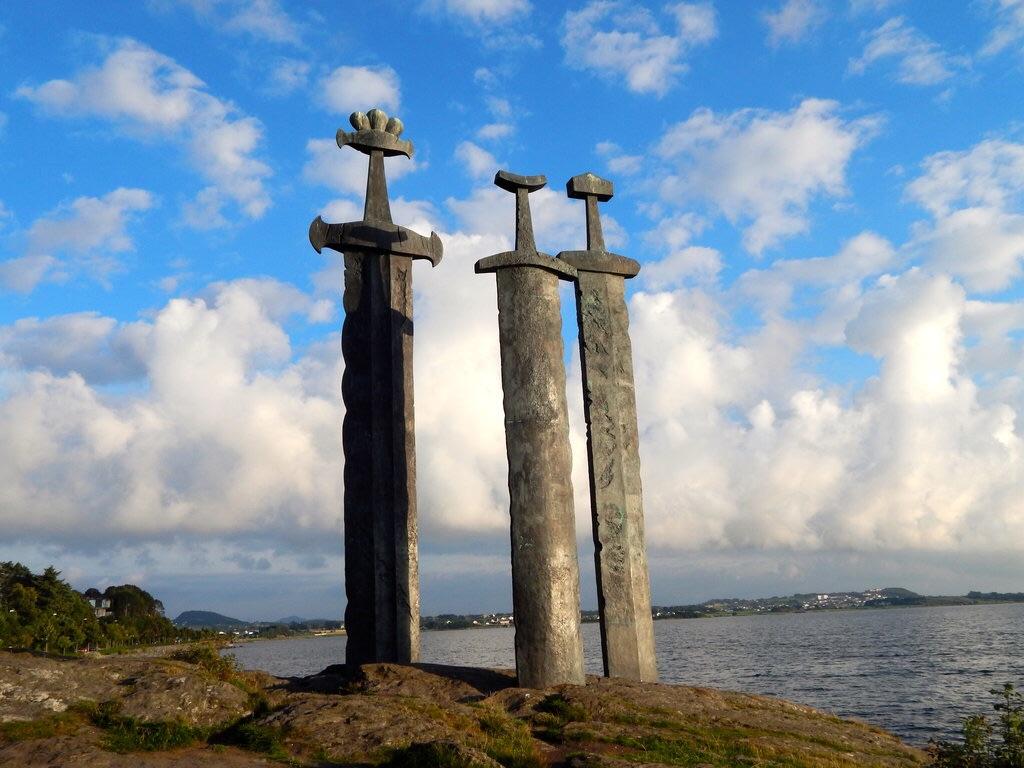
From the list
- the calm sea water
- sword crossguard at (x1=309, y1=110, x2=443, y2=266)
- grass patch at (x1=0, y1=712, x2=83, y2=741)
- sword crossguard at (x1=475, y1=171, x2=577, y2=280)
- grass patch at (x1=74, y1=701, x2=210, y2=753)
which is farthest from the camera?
the calm sea water

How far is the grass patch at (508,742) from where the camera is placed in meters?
11.5

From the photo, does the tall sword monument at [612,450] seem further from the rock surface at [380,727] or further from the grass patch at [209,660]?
the grass patch at [209,660]

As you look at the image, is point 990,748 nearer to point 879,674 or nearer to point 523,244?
point 523,244

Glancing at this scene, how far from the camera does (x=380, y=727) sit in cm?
1211

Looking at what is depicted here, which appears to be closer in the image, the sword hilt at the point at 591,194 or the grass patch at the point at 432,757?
the grass patch at the point at 432,757

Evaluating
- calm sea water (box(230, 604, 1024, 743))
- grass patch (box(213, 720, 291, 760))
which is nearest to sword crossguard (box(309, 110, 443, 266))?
grass patch (box(213, 720, 291, 760))

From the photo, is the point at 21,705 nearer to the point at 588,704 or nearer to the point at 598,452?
the point at 588,704

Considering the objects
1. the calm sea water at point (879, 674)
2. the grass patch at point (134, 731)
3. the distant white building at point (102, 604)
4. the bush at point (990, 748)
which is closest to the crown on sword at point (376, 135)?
the grass patch at point (134, 731)

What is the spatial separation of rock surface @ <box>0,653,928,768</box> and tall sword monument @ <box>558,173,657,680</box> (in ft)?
14.0

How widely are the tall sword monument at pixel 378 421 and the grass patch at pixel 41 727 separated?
905 cm

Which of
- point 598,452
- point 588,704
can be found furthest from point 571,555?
point 598,452

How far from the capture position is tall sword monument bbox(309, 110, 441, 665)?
2052cm

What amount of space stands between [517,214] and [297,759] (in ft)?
40.5

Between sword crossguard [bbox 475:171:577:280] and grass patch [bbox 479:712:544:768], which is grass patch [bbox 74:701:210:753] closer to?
grass patch [bbox 479:712:544:768]
